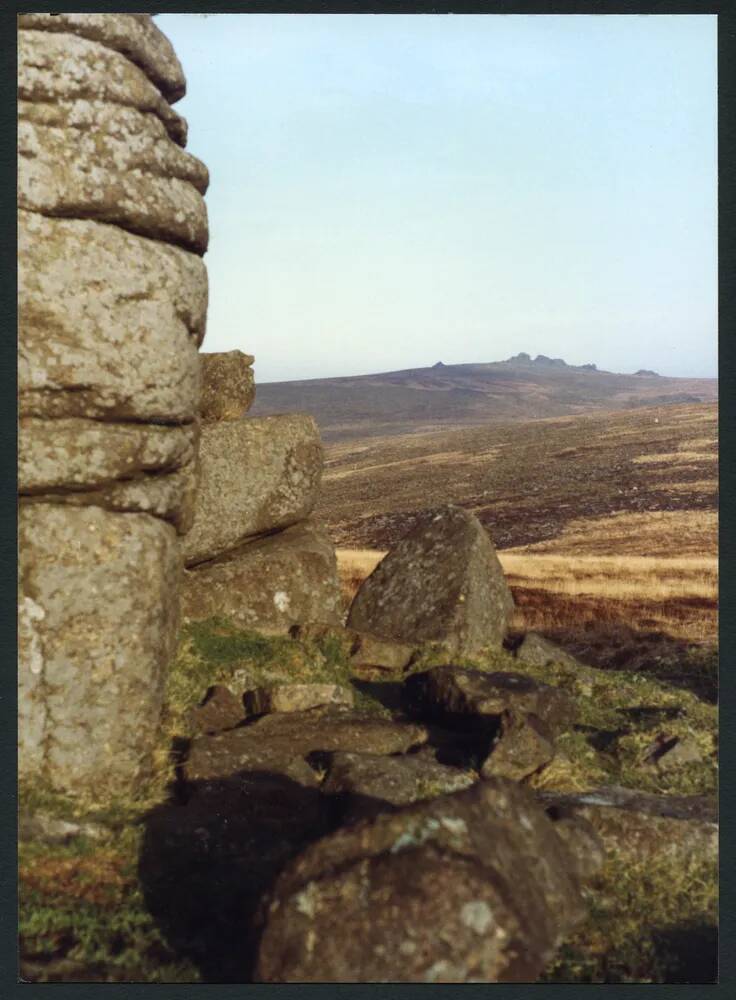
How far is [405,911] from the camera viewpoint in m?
6.37

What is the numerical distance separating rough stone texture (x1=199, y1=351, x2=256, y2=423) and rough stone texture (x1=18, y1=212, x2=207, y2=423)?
515 centimetres

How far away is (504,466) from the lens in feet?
212

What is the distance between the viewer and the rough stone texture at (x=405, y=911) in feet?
20.8

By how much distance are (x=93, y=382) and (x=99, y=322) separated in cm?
64

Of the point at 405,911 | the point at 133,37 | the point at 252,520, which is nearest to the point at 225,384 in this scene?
the point at 252,520

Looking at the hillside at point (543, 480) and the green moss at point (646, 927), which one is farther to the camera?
the hillside at point (543, 480)

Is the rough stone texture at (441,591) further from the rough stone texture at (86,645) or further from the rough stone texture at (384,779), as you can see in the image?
the rough stone texture at (86,645)

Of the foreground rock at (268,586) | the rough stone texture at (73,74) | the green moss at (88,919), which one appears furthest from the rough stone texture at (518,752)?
the rough stone texture at (73,74)

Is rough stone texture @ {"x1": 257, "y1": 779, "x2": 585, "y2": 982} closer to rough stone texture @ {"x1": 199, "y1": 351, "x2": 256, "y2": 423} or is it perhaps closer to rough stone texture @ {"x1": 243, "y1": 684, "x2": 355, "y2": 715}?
rough stone texture @ {"x1": 243, "y1": 684, "x2": 355, "y2": 715}

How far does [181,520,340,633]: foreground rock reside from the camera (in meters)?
15.7

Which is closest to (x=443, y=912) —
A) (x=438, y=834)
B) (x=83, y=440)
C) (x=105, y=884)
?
(x=438, y=834)

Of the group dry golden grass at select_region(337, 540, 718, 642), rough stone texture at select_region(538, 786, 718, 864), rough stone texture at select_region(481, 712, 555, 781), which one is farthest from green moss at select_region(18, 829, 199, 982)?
dry golden grass at select_region(337, 540, 718, 642)

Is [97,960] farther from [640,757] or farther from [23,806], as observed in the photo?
[640,757]

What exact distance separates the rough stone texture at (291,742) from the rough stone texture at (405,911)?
3.96 m
